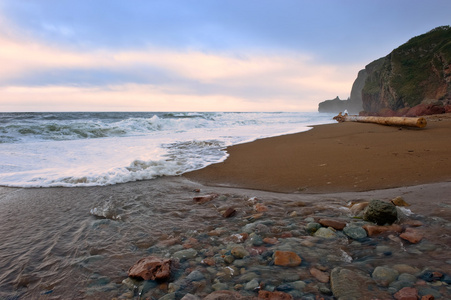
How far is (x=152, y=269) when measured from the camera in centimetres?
168

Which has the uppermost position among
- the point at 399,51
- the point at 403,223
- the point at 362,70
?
the point at 362,70

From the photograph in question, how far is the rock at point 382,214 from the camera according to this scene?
2.18m

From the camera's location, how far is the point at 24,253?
6.98 feet

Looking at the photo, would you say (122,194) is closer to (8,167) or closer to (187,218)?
(187,218)

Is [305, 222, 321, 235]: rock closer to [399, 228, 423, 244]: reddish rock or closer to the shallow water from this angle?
the shallow water

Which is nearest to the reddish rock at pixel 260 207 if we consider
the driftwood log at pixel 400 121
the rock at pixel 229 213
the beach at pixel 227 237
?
the beach at pixel 227 237

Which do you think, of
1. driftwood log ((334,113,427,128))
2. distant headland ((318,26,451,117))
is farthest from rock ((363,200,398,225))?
distant headland ((318,26,451,117))

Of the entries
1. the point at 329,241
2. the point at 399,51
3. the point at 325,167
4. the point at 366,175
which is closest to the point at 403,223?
the point at 329,241

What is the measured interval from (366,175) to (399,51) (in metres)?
34.1

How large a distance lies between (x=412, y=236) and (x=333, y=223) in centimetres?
58

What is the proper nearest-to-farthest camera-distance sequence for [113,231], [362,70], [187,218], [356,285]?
[356,285]
[113,231]
[187,218]
[362,70]

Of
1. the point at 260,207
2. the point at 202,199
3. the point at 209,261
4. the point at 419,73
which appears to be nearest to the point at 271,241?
the point at 209,261

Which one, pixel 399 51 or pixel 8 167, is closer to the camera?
pixel 8 167

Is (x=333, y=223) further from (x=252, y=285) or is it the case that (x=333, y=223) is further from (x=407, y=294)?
(x=252, y=285)
